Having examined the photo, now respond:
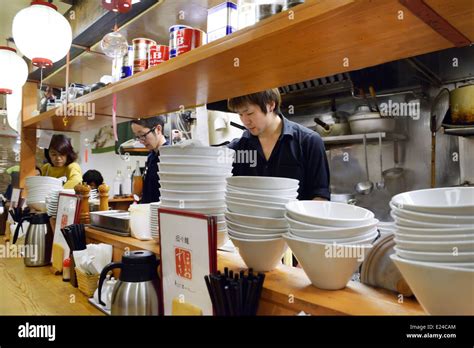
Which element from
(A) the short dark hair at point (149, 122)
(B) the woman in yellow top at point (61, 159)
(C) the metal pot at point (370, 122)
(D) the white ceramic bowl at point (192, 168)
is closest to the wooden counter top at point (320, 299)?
(D) the white ceramic bowl at point (192, 168)

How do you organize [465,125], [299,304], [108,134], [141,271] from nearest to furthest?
1. [299,304]
2. [141,271]
3. [465,125]
4. [108,134]

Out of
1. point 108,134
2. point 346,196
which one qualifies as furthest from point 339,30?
point 108,134

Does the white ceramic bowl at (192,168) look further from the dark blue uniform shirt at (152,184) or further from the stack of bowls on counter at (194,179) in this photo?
the dark blue uniform shirt at (152,184)

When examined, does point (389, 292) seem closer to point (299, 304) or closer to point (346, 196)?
point (299, 304)

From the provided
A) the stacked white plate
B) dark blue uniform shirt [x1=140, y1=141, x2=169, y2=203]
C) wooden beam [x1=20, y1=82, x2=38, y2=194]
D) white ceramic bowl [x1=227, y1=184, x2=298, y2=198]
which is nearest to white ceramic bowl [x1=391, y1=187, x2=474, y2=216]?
white ceramic bowl [x1=227, y1=184, x2=298, y2=198]

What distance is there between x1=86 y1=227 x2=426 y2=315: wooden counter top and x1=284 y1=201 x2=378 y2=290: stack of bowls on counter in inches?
1.5

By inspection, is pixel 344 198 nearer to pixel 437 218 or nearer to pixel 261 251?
pixel 261 251

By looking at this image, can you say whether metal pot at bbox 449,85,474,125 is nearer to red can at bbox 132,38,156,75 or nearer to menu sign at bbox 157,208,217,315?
red can at bbox 132,38,156,75

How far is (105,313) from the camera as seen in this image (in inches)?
46.4

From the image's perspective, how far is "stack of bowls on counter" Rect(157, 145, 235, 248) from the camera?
3.69 feet

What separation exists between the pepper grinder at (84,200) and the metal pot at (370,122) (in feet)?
7.45

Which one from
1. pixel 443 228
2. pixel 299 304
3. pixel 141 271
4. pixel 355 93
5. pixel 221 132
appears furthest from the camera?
pixel 221 132

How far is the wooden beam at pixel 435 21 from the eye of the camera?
0.74m
